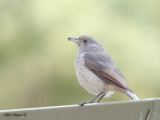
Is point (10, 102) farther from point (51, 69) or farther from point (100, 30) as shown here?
point (100, 30)

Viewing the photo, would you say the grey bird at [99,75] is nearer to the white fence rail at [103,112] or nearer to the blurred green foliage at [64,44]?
the white fence rail at [103,112]

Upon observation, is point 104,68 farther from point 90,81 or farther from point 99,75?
point 90,81

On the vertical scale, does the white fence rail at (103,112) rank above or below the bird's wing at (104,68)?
below

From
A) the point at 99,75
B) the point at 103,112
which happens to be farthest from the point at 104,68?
the point at 103,112

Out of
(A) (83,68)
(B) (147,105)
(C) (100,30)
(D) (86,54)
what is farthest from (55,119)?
(C) (100,30)

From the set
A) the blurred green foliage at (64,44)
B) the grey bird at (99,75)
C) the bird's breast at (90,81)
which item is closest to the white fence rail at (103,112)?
the grey bird at (99,75)

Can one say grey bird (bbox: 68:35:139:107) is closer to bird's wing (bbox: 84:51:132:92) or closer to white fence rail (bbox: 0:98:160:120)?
bird's wing (bbox: 84:51:132:92)
